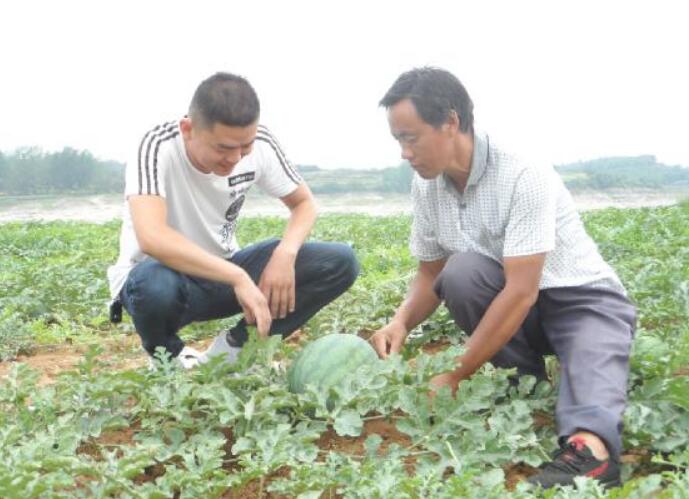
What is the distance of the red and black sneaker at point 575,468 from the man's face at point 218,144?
169 cm

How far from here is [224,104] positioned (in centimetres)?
355

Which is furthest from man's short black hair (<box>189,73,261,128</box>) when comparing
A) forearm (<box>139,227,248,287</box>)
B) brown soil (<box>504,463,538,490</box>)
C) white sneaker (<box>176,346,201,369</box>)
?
brown soil (<box>504,463,538,490</box>)

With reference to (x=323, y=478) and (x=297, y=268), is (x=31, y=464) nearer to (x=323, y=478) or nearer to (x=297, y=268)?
(x=323, y=478)

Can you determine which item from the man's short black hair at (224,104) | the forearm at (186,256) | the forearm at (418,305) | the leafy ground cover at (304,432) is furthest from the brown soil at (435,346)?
the man's short black hair at (224,104)

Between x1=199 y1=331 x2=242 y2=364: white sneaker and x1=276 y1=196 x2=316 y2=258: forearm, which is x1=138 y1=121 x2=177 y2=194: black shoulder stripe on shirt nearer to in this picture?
x1=276 y1=196 x2=316 y2=258: forearm

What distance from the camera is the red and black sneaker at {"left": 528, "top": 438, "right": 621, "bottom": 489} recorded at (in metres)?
2.87

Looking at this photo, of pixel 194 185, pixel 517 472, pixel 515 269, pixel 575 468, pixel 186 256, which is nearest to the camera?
pixel 575 468

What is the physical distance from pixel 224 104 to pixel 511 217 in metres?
1.19

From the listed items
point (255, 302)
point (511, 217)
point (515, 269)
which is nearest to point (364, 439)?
point (255, 302)

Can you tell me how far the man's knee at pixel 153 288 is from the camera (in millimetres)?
3818

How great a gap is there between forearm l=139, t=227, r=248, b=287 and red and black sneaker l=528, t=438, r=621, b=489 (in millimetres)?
1397

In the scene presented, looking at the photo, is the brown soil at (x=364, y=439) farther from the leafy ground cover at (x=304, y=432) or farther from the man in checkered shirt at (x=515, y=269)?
the man in checkered shirt at (x=515, y=269)

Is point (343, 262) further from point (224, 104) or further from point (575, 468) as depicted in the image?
point (575, 468)

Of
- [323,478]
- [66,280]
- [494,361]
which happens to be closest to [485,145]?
[494,361]
